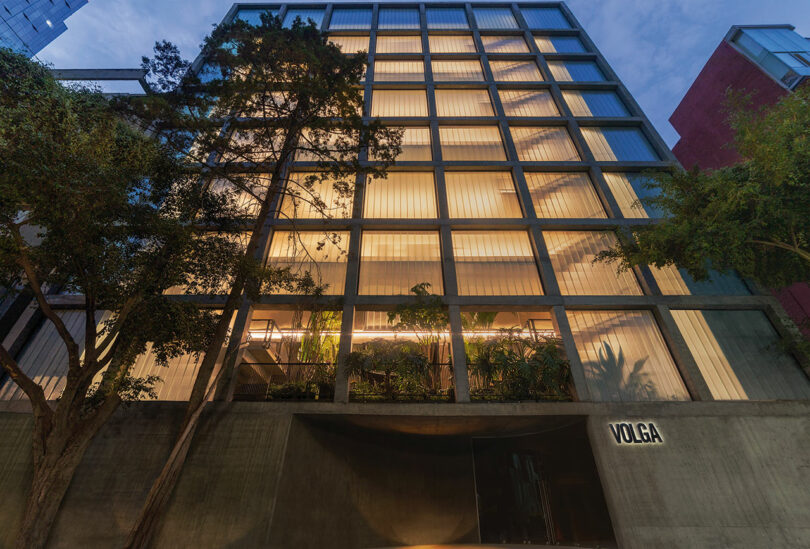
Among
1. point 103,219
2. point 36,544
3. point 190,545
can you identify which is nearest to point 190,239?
point 103,219

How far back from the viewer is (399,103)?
57.7ft

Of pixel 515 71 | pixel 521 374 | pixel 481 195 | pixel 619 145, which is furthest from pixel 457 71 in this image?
pixel 521 374

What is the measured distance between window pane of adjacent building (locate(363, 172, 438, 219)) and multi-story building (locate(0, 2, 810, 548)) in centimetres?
8

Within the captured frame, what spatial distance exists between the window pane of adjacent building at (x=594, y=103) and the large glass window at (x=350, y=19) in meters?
12.9

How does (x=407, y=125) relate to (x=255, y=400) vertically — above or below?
above

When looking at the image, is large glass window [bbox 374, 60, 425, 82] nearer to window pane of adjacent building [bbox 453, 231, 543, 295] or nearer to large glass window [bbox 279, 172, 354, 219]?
large glass window [bbox 279, 172, 354, 219]

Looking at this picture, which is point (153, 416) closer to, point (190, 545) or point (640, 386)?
point (190, 545)

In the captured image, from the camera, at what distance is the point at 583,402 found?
9.47 metres

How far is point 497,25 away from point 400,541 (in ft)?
87.7

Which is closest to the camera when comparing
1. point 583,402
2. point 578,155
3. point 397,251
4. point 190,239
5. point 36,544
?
point 36,544

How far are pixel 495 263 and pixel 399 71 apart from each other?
12955 millimetres

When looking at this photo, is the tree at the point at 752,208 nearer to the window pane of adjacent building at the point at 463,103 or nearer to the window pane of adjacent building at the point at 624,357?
the window pane of adjacent building at the point at 624,357

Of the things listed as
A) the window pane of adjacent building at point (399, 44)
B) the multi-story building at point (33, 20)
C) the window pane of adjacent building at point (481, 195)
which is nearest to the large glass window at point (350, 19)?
the window pane of adjacent building at point (399, 44)

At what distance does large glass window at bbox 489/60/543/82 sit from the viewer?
19.0m
